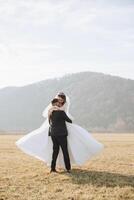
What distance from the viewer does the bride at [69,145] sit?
53.7 ft

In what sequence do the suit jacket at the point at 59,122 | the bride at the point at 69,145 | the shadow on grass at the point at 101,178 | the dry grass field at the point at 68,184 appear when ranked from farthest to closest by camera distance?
the bride at the point at 69,145, the suit jacket at the point at 59,122, the shadow on grass at the point at 101,178, the dry grass field at the point at 68,184

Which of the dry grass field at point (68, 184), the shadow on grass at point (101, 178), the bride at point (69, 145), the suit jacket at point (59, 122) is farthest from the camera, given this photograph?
the bride at point (69, 145)

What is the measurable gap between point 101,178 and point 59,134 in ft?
7.43

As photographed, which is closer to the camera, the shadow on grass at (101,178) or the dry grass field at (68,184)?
the dry grass field at (68,184)

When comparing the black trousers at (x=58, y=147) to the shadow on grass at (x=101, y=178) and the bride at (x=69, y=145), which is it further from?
the shadow on grass at (x=101, y=178)

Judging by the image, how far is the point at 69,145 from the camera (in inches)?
645

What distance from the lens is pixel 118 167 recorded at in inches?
712

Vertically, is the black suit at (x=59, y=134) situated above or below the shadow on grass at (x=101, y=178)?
above

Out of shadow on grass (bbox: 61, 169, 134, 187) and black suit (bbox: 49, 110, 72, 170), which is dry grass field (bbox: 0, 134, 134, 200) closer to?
shadow on grass (bbox: 61, 169, 134, 187)

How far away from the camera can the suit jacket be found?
52.1ft

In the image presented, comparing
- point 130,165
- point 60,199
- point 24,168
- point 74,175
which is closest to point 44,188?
point 60,199

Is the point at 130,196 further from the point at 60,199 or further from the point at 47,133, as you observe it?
the point at 47,133

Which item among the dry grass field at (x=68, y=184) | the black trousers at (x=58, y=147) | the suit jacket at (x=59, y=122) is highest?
the suit jacket at (x=59, y=122)

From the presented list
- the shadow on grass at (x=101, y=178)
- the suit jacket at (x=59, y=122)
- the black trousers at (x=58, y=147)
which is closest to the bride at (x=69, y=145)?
the suit jacket at (x=59, y=122)
